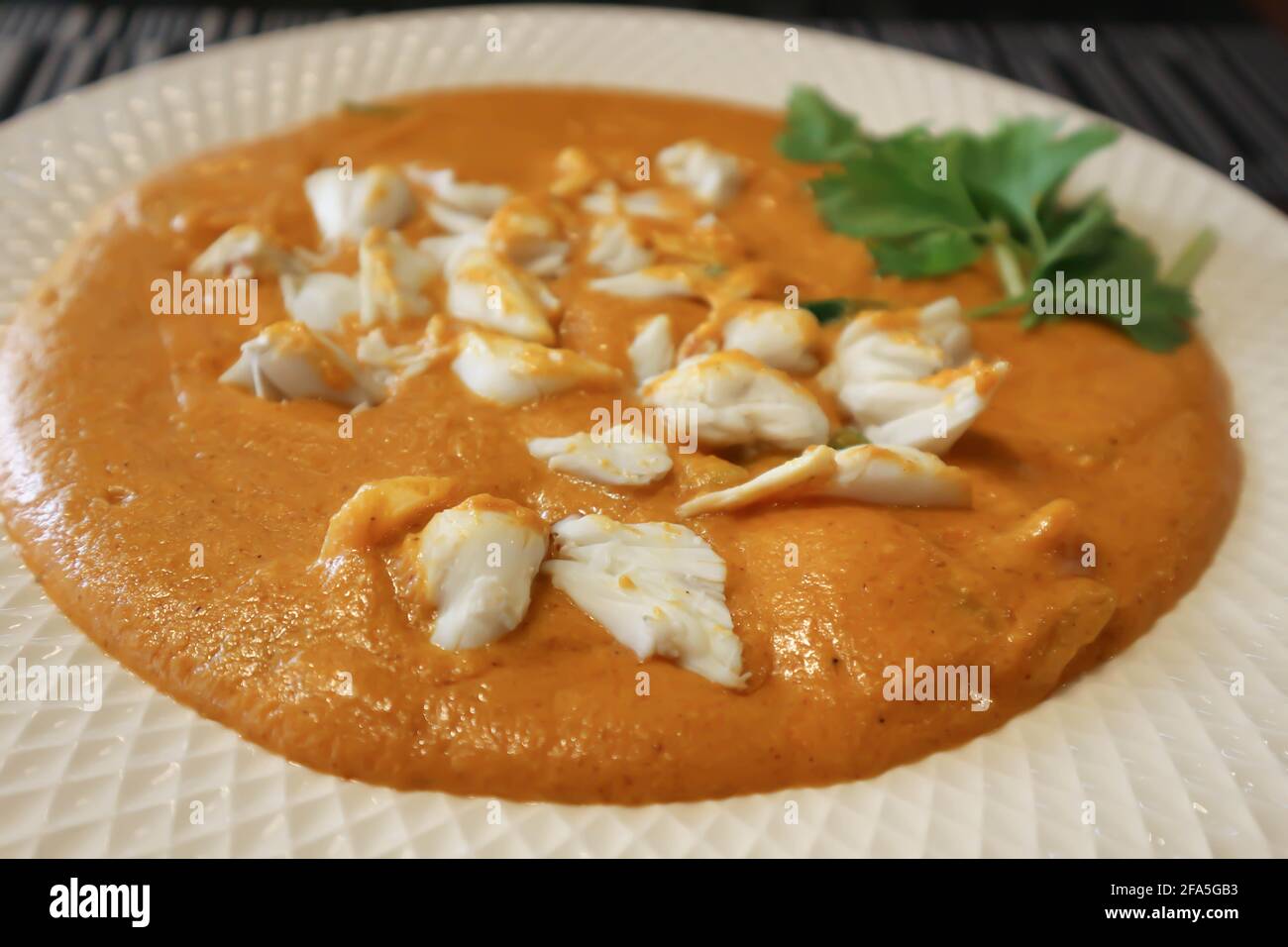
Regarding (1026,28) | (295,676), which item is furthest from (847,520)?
(1026,28)

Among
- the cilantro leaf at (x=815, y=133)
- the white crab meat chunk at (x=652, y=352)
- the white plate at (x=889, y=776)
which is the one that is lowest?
the white plate at (x=889, y=776)

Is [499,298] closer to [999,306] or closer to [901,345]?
[901,345]

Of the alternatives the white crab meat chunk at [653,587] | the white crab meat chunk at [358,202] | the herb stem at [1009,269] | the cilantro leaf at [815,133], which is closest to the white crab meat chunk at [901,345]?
the herb stem at [1009,269]

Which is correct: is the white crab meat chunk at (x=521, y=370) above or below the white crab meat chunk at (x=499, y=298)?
below

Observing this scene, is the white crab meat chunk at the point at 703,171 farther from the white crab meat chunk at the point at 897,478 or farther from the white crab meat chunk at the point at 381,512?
the white crab meat chunk at the point at 381,512

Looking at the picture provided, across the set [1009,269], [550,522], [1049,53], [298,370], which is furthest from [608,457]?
[1049,53]
